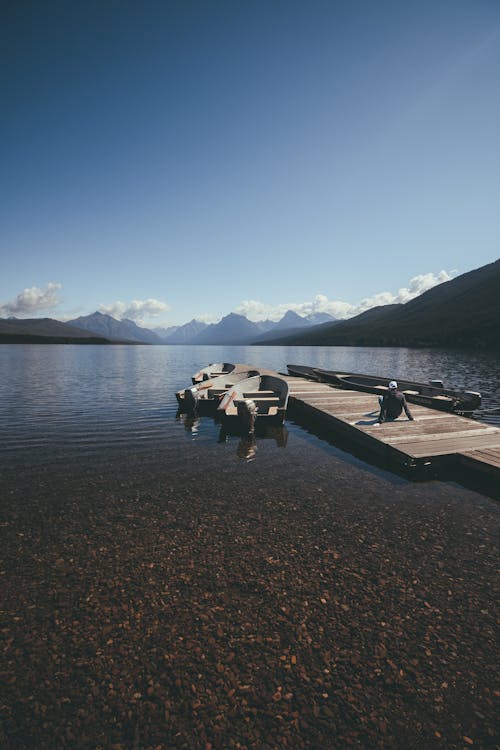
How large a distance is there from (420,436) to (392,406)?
8.26 feet

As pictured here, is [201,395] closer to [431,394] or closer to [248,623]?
[431,394]

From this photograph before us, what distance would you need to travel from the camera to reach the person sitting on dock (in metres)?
16.7

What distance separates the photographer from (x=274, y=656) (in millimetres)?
5430

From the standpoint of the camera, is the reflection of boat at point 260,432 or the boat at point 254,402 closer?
the boat at point 254,402

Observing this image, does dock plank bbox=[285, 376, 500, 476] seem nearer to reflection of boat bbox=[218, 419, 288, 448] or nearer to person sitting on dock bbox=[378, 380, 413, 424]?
person sitting on dock bbox=[378, 380, 413, 424]

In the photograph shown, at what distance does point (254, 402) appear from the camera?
74.8ft

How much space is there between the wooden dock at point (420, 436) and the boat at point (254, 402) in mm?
2385

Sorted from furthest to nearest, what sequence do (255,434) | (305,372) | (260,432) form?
1. (305,372)
2. (260,432)
3. (255,434)

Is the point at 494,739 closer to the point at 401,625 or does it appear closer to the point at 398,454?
the point at 401,625

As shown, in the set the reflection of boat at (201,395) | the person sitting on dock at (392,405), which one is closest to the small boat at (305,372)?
the reflection of boat at (201,395)

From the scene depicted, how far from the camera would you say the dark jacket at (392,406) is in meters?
16.7

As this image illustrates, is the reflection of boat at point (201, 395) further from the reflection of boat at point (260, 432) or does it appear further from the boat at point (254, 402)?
the reflection of boat at point (260, 432)

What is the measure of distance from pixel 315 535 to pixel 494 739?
4861 millimetres

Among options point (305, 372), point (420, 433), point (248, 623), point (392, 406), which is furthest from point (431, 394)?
point (248, 623)
